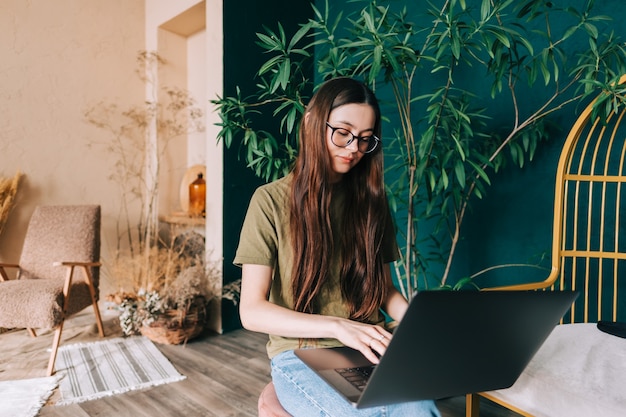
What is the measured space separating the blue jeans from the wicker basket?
6.19 ft

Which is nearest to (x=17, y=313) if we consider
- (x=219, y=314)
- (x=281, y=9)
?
(x=219, y=314)

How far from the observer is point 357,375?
2.50 feet

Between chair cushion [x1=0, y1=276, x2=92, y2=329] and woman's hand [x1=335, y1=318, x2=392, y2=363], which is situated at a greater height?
woman's hand [x1=335, y1=318, x2=392, y2=363]

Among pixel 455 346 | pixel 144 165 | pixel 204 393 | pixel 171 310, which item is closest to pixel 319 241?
pixel 455 346

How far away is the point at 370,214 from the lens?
1146mm

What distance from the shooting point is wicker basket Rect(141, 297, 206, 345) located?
8.84 ft

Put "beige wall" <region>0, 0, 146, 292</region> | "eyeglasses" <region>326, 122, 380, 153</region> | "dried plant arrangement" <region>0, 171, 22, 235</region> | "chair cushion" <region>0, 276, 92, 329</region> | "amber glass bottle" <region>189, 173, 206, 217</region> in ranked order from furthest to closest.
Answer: "amber glass bottle" <region>189, 173, 206, 217</region>, "beige wall" <region>0, 0, 146, 292</region>, "dried plant arrangement" <region>0, 171, 22, 235</region>, "chair cushion" <region>0, 276, 92, 329</region>, "eyeglasses" <region>326, 122, 380, 153</region>

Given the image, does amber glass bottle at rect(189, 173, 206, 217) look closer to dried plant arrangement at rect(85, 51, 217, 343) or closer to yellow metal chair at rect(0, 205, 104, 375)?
dried plant arrangement at rect(85, 51, 217, 343)

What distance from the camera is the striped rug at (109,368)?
6.86 feet

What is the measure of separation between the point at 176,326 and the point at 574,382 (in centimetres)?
232

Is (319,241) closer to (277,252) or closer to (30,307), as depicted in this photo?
(277,252)

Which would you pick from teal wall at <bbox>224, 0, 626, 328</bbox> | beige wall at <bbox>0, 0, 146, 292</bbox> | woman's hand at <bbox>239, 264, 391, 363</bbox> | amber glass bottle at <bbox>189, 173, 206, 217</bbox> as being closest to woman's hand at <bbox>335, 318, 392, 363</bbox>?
woman's hand at <bbox>239, 264, 391, 363</bbox>

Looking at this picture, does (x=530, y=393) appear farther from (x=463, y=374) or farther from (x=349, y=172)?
(x=349, y=172)

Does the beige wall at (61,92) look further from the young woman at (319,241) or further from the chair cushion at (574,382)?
the chair cushion at (574,382)
